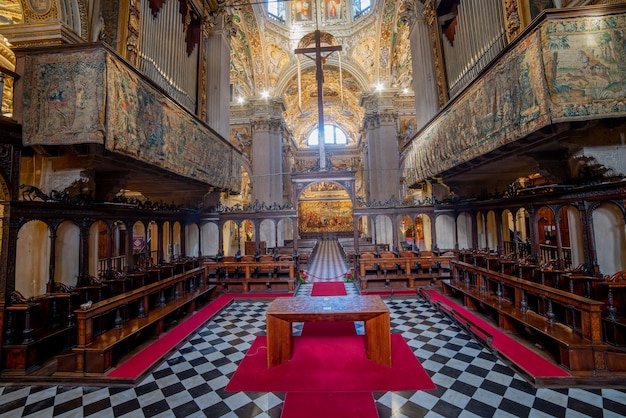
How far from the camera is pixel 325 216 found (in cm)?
2914

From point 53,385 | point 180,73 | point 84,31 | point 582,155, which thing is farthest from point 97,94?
point 582,155

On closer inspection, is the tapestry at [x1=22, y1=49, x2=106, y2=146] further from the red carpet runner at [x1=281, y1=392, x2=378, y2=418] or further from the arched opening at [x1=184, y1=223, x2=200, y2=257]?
the arched opening at [x1=184, y1=223, x2=200, y2=257]

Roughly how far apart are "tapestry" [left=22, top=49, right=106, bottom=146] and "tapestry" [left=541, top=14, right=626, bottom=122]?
6385 mm

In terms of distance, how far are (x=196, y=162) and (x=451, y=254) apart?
8.14m

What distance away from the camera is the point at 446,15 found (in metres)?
8.73

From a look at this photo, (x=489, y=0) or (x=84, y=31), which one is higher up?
(x=489, y=0)

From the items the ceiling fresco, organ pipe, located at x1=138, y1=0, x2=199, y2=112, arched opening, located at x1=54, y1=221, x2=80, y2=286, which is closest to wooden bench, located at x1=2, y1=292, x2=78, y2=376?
arched opening, located at x1=54, y1=221, x2=80, y2=286

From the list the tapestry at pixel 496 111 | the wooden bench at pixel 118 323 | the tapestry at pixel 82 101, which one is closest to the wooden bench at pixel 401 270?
the tapestry at pixel 496 111

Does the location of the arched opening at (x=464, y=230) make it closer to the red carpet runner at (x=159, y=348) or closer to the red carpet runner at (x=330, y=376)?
the red carpet runner at (x=330, y=376)

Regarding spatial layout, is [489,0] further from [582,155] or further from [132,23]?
[132,23]

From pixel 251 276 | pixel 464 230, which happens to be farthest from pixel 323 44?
pixel 251 276

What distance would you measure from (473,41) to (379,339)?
7.77m

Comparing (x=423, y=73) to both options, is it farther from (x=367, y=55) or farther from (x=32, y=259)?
(x=32, y=259)

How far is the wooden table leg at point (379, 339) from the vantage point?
3.47 m
